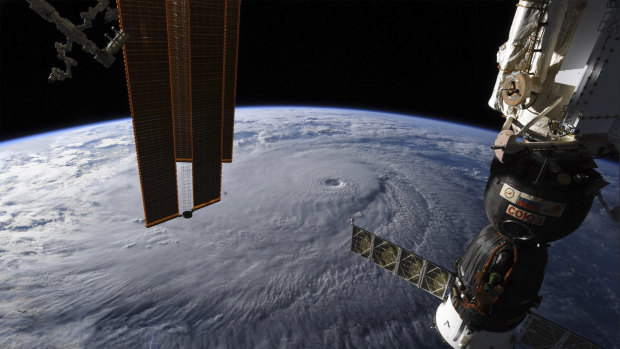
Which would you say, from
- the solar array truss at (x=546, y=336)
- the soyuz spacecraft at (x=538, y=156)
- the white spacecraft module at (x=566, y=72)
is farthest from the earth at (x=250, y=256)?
the white spacecraft module at (x=566, y=72)

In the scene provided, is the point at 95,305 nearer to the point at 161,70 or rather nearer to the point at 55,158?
the point at 161,70

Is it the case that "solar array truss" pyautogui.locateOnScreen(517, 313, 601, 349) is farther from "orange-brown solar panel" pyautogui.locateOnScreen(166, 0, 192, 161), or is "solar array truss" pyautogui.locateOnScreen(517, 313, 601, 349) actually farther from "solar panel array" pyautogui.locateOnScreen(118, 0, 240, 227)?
"orange-brown solar panel" pyautogui.locateOnScreen(166, 0, 192, 161)

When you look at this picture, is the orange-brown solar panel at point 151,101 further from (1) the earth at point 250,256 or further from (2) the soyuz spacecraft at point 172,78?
(1) the earth at point 250,256

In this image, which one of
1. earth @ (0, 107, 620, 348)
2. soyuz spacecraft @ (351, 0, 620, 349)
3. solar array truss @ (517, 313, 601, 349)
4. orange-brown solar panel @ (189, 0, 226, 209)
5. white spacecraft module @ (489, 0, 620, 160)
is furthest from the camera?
earth @ (0, 107, 620, 348)

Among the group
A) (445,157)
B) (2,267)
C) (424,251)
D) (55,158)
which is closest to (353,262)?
(424,251)

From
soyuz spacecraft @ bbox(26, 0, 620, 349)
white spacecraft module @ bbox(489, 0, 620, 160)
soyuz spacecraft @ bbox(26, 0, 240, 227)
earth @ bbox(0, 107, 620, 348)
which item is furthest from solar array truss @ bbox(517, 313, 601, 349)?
earth @ bbox(0, 107, 620, 348)

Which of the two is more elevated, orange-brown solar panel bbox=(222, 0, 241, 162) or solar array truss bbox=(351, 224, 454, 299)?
orange-brown solar panel bbox=(222, 0, 241, 162)

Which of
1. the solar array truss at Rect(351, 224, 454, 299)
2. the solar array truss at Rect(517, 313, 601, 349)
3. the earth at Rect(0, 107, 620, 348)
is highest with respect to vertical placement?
the solar array truss at Rect(351, 224, 454, 299)
